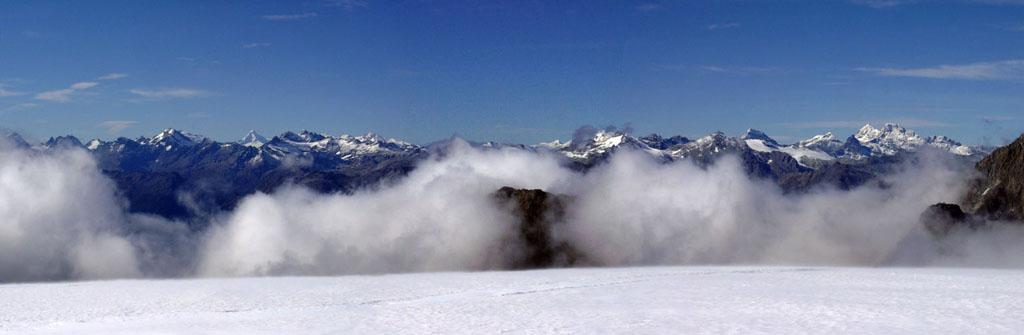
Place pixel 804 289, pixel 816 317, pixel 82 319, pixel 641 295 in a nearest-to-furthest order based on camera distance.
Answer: pixel 816 317
pixel 82 319
pixel 641 295
pixel 804 289

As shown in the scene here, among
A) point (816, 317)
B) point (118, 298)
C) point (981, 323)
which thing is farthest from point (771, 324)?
point (118, 298)

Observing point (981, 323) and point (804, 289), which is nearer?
point (981, 323)

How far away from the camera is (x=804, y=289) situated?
66250mm

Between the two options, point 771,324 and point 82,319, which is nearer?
point 771,324

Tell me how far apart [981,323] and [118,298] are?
57.0m

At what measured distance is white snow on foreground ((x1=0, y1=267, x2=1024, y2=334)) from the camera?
4762 centimetres

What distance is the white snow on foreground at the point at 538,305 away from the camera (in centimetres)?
4762

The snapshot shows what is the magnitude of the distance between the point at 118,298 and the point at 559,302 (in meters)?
32.7

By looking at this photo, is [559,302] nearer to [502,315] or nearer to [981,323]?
[502,315]

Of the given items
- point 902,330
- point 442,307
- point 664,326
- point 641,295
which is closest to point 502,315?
point 442,307

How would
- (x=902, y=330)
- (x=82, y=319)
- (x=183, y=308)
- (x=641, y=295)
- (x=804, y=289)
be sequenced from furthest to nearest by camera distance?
(x=804, y=289), (x=641, y=295), (x=183, y=308), (x=82, y=319), (x=902, y=330)

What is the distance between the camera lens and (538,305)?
5669 cm

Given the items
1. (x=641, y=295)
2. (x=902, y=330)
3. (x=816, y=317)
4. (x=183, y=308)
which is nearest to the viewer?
(x=902, y=330)

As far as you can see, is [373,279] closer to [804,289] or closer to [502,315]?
[502,315]
